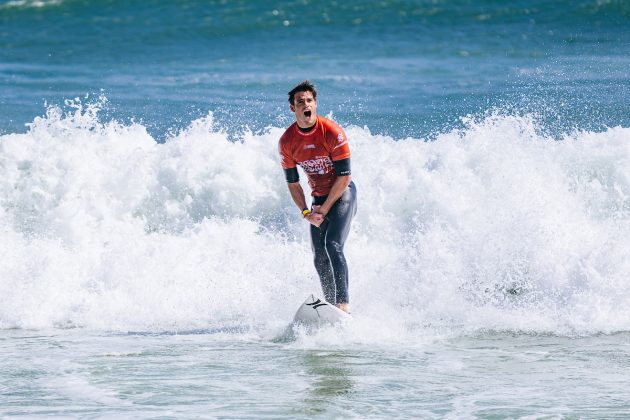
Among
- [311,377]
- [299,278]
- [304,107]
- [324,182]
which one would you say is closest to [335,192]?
[324,182]

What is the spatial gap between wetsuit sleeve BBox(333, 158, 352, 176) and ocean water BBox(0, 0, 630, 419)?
1249 mm

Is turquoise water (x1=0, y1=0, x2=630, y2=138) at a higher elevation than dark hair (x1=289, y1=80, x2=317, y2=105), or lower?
higher

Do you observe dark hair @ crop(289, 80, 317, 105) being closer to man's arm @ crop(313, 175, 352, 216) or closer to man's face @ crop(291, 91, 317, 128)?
man's face @ crop(291, 91, 317, 128)

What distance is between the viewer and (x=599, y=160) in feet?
41.1

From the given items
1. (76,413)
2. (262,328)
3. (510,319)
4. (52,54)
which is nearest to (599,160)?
(510,319)

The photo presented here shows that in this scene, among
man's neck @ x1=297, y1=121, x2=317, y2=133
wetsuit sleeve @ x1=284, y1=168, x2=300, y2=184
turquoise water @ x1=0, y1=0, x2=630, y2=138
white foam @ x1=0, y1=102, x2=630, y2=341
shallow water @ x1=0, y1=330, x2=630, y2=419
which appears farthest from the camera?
turquoise water @ x1=0, y1=0, x2=630, y2=138

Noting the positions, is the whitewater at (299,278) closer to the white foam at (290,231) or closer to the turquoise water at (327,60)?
the white foam at (290,231)

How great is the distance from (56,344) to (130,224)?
3.90m

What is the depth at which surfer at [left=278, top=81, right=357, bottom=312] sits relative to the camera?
8258 millimetres

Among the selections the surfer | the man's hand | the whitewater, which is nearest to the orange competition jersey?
the surfer

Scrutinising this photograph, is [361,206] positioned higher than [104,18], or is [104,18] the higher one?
[104,18]

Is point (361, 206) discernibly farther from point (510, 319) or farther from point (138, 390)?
point (138, 390)

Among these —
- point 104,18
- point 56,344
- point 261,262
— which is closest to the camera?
point 56,344

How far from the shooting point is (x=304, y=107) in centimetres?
812
